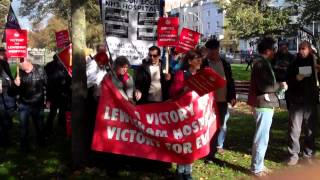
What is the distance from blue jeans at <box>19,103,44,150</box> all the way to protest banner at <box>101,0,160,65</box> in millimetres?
1989

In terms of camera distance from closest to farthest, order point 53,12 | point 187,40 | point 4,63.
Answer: point 4,63 → point 187,40 → point 53,12

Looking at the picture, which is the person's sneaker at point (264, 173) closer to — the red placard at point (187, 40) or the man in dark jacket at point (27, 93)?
the man in dark jacket at point (27, 93)

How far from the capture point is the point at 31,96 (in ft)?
34.2

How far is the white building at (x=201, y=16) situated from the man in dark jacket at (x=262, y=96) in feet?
413

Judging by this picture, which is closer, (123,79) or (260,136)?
(123,79)

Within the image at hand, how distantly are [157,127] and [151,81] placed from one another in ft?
3.66


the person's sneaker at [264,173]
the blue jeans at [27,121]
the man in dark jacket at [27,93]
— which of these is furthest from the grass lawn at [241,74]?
the person's sneaker at [264,173]

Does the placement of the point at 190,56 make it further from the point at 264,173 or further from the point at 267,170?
the point at 267,170

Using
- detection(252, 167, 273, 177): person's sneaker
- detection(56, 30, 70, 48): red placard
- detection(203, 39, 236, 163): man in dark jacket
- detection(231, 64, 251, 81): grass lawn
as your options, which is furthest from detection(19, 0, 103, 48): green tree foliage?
detection(252, 167, 273, 177): person's sneaker

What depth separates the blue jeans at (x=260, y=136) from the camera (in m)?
8.46

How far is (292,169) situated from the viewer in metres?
9.02

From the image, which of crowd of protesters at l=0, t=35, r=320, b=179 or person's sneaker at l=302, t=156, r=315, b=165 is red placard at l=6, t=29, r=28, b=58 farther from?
person's sneaker at l=302, t=156, r=315, b=165

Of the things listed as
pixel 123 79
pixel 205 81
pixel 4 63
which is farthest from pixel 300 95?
pixel 4 63

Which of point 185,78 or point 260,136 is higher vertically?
point 185,78
